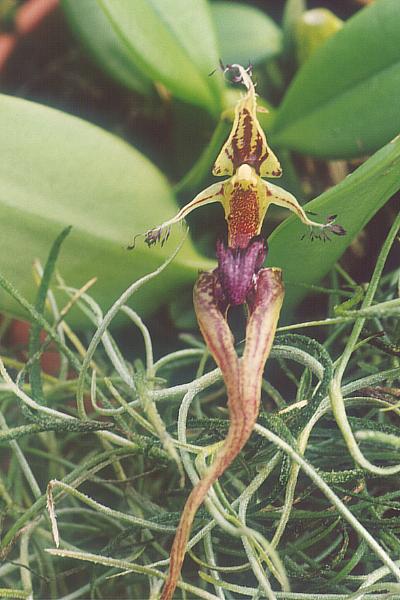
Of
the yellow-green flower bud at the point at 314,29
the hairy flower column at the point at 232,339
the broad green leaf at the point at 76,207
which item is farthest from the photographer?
the yellow-green flower bud at the point at 314,29

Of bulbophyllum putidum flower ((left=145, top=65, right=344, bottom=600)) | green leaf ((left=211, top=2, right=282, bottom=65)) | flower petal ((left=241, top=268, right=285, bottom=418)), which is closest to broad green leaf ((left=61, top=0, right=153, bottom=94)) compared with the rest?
green leaf ((left=211, top=2, right=282, bottom=65))

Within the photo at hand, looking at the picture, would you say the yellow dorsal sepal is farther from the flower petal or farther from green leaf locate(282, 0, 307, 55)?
green leaf locate(282, 0, 307, 55)

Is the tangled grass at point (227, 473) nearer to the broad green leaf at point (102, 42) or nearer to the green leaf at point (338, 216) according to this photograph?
the green leaf at point (338, 216)

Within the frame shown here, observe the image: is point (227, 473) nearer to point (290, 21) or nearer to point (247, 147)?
point (247, 147)

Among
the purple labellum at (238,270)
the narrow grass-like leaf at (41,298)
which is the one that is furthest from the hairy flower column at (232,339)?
the narrow grass-like leaf at (41,298)

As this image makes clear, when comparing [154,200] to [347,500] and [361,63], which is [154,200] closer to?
[361,63]

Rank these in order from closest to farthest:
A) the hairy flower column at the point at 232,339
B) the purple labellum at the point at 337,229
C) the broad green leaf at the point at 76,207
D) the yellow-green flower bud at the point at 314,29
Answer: the hairy flower column at the point at 232,339 < the purple labellum at the point at 337,229 < the broad green leaf at the point at 76,207 < the yellow-green flower bud at the point at 314,29

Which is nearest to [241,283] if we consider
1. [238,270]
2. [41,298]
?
[238,270]
